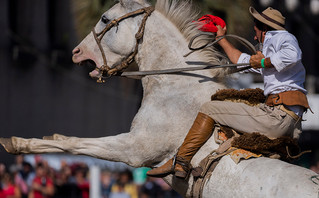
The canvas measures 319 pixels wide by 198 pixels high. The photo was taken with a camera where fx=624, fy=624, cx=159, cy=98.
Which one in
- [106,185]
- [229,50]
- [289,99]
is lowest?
[106,185]

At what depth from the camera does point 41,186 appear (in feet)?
43.9

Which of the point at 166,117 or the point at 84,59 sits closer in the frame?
the point at 166,117

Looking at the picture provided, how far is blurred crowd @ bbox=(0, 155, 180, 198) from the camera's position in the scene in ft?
43.7

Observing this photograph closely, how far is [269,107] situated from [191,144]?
0.87 metres

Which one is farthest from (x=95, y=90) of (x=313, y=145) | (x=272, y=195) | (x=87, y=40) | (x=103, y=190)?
(x=272, y=195)

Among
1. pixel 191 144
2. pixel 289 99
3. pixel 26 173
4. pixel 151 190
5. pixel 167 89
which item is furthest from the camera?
pixel 26 173

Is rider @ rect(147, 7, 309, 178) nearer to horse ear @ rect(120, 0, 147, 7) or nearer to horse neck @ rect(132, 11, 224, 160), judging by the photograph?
horse neck @ rect(132, 11, 224, 160)

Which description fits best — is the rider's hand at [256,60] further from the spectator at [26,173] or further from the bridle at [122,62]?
the spectator at [26,173]

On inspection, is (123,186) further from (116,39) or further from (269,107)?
(269,107)

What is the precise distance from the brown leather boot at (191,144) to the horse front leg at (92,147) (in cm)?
39

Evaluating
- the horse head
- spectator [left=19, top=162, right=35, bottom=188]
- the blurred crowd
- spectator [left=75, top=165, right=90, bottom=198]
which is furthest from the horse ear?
spectator [left=19, top=162, right=35, bottom=188]

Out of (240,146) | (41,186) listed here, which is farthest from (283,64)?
(41,186)

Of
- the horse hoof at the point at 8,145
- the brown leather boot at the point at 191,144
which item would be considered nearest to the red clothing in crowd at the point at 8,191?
the horse hoof at the point at 8,145

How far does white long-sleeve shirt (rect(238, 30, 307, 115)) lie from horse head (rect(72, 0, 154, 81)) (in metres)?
1.49
